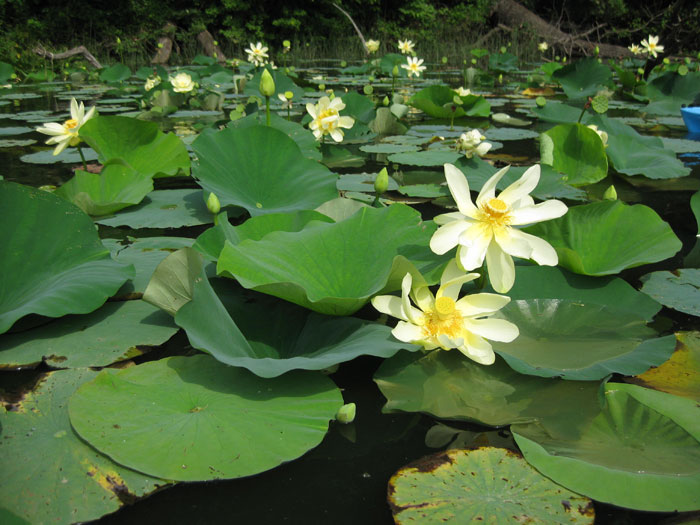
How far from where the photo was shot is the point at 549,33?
10.8m

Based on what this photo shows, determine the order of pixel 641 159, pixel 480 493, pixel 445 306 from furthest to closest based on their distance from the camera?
pixel 641 159, pixel 445 306, pixel 480 493

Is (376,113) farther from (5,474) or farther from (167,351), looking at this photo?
(5,474)

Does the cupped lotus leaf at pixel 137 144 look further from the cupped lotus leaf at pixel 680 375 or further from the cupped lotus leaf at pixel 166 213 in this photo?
the cupped lotus leaf at pixel 680 375

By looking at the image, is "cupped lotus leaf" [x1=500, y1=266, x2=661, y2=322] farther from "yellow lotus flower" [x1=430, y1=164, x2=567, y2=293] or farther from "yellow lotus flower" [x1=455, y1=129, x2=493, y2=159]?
"yellow lotus flower" [x1=455, y1=129, x2=493, y2=159]

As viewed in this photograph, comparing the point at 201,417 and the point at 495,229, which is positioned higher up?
the point at 495,229

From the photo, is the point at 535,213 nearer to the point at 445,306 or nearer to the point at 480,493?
the point at 445,306

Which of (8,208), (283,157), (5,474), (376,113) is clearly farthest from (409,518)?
(376,113)

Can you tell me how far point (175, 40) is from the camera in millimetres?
11461

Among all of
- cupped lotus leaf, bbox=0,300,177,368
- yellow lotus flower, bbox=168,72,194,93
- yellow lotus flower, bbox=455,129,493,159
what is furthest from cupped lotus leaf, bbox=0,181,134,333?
yellow lotus flower, bbox=168,72,194,93

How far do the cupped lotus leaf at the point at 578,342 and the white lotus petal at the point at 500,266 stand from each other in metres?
0.14

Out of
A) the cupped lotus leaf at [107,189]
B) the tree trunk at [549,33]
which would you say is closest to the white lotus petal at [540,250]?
the cupped lotus leaf at [107,189]

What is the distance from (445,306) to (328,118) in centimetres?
164

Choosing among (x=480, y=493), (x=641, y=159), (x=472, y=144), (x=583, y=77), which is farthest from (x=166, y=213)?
(x=583, y=77)

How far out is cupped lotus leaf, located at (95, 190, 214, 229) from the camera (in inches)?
78.2
